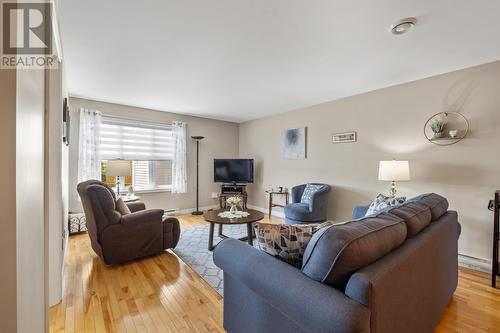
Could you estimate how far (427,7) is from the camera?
171cm

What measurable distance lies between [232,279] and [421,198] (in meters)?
1.61

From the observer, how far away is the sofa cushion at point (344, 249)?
0.99 m

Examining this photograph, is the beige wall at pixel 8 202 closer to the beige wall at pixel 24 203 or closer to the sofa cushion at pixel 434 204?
the beige wall at pixel 24 203

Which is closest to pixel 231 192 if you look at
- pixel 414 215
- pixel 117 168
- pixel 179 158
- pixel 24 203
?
pixel 179 158

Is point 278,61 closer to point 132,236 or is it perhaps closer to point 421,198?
point 421,198

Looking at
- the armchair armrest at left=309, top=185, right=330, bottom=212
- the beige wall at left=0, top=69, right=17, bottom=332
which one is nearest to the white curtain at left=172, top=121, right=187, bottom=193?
the armchair armrest at left=309, top=185, right=330, bottom=212

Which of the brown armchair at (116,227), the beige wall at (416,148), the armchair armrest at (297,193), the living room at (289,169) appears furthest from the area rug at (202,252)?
the beige wall at (416,148)

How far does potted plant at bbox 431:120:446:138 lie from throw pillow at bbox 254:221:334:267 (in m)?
2.57

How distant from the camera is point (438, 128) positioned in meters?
2.86

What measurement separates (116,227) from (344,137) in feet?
11.8

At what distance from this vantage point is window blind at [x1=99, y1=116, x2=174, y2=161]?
429cm

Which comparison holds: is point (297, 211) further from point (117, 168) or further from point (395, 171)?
point (117, 168)

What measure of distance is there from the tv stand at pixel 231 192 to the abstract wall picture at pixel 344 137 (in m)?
2.20

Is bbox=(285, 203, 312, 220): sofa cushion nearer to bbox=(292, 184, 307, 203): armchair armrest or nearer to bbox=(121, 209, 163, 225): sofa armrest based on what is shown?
bbox=(292, 184, 307, 203): armchair armrest
